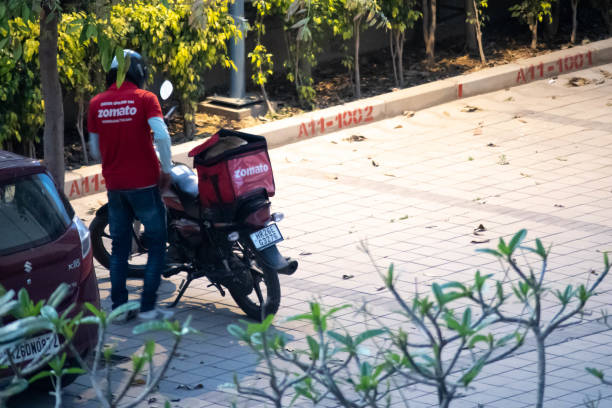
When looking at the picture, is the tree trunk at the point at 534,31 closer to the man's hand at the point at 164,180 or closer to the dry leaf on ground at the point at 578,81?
the dry leaf on ground at the point at 578,81

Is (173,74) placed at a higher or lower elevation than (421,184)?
higher

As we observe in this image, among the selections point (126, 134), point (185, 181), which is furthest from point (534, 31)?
point (126, 134)

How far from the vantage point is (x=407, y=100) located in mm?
12312

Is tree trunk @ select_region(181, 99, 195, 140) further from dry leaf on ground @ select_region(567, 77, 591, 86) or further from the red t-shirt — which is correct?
dry leaf on ground @ select_region(567, 77, 591, 86)

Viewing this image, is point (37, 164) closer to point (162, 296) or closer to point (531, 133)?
point (162, 296)

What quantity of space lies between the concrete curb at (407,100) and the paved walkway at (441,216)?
17cm

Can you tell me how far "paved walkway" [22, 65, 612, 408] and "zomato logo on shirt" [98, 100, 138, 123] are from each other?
149cm

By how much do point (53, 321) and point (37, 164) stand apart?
3387 mm

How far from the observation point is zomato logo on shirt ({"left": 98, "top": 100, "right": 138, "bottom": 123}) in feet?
21.3

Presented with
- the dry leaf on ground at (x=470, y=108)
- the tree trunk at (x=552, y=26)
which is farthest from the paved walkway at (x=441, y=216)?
the tree trunk at (x=552, y=26)

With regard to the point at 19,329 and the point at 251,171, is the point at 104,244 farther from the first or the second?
the point at 19,329

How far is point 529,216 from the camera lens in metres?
8.64

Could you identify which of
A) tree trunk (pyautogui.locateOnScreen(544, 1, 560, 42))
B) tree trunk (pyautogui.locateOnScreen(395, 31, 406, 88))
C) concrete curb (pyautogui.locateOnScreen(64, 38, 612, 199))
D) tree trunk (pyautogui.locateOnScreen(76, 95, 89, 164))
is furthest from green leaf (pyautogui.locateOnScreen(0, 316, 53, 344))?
tree trunk (pyautogui.locateOnScreen(544, 1, 560, 42))

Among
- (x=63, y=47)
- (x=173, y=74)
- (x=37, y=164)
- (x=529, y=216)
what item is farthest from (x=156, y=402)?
(x=173, y=74)
